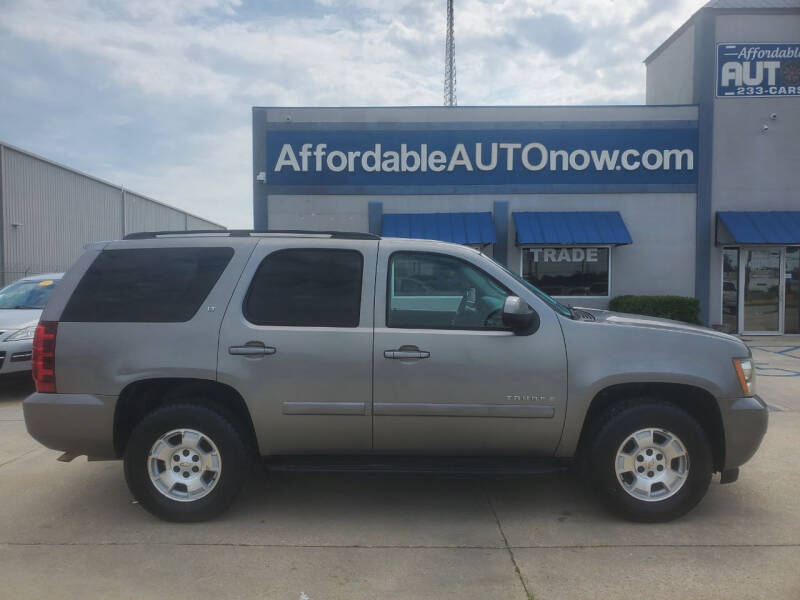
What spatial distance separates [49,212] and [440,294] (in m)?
29.7

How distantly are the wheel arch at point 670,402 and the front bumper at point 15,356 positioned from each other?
23.3 ft

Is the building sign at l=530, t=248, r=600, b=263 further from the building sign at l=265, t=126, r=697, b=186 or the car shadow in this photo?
the car shadow

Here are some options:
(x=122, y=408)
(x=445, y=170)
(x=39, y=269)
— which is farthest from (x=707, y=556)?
(x=39, y=269)

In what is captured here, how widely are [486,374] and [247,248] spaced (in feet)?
6.06

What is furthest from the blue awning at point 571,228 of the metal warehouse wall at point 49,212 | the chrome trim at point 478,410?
the metal warehouse wall at point 49,212

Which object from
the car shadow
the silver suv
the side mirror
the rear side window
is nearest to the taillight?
the silver suv

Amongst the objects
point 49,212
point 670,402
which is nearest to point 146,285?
point 670,402

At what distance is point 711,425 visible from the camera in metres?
4.07

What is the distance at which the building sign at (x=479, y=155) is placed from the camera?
1490cm

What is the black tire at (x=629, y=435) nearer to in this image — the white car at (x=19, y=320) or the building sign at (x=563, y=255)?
the white car at (x=19, y=320)

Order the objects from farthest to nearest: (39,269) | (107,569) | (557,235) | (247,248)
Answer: (39,269) < (557,235) < (247,248) < (107,569)

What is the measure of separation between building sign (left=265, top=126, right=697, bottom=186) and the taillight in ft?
38.0

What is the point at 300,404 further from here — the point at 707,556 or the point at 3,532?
the point at 707,556

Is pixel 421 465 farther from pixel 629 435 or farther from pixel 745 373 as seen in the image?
pixel 745 373
